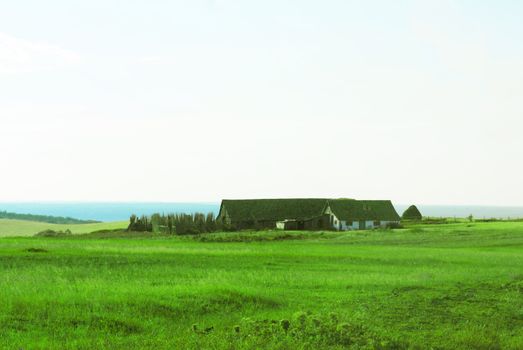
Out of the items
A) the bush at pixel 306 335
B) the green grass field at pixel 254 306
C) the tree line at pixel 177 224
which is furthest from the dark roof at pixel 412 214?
the bush at pixel 306 335

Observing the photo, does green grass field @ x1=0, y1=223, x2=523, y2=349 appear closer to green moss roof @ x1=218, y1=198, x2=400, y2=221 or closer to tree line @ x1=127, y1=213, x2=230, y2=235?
tree line @ x1=127, y1=213, x2=230, y2=235

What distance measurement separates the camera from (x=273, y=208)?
107562 mm

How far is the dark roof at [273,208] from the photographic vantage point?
10412 cm

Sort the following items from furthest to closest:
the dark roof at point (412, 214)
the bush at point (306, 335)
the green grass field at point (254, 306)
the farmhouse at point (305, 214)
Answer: the dark roof at point (412, 214) → the farmhouse at point (305, 214) → the green grass field at point (254, 306) → the bush at point (306, 335)

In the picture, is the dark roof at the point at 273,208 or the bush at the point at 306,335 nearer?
the bush at the point at 306,335

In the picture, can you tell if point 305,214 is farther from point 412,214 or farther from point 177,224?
point 412,214

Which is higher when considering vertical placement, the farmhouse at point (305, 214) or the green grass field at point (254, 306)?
the farmhouse at point (305, 214)

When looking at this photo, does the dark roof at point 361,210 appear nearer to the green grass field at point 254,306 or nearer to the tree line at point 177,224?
the tree line at point 177,224

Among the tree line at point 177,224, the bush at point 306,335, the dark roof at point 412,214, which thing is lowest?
the bush at point 306,335

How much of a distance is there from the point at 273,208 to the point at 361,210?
1466 centimetres

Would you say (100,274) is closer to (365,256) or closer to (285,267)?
(285,267)

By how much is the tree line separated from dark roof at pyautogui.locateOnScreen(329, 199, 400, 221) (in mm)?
20882

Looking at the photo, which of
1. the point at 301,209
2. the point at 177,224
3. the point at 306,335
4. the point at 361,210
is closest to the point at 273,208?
the point at 301,209

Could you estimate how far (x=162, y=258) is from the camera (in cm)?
4019
